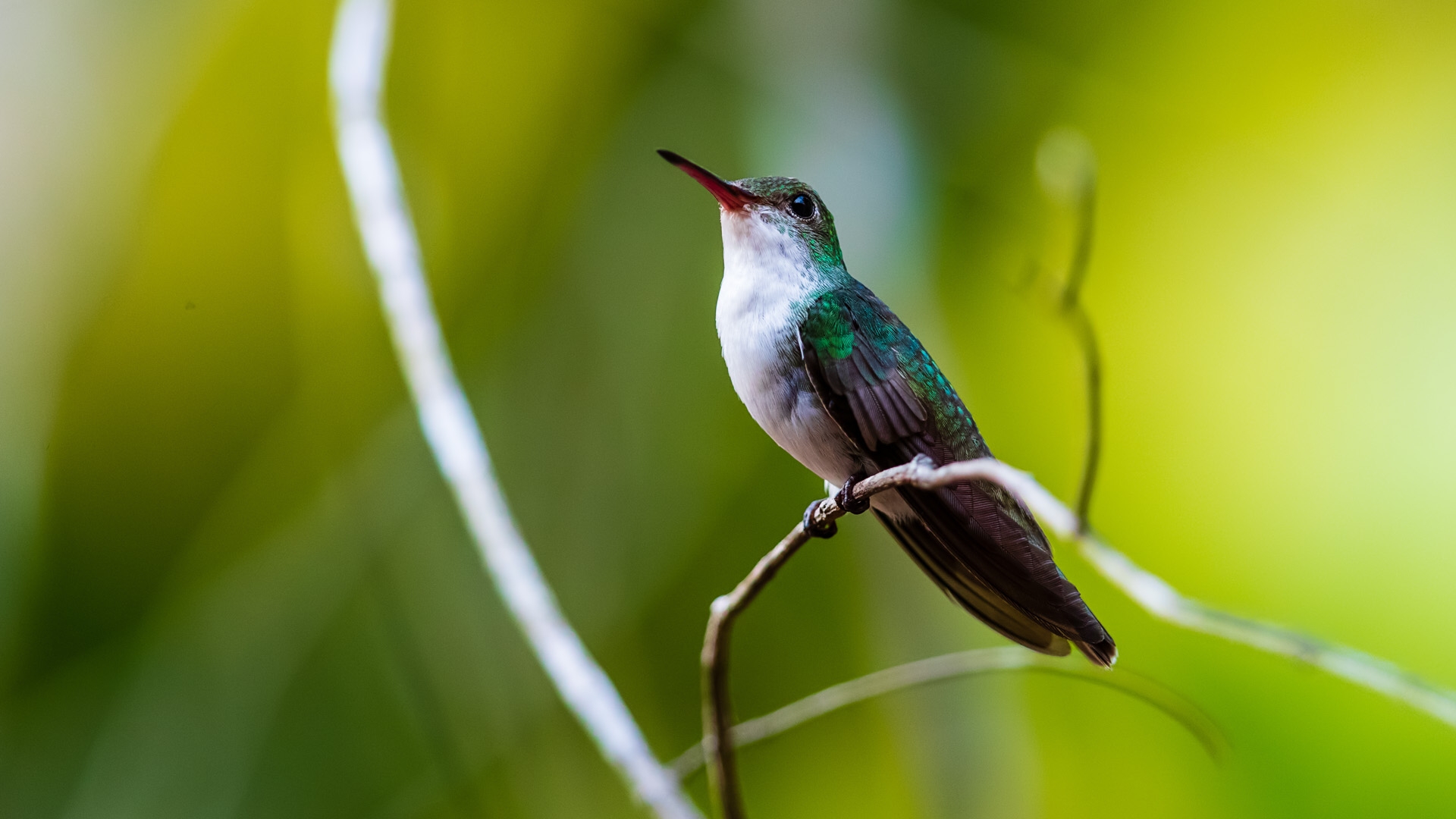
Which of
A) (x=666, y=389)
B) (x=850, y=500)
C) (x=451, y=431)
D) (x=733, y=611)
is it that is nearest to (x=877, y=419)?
(x=850, y=500)

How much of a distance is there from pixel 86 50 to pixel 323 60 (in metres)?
0.40

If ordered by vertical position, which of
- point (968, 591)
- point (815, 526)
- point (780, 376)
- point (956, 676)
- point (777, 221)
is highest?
point (777, 221)

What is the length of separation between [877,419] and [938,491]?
15cm

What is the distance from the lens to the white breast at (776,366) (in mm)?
937

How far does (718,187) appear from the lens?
3.30ft

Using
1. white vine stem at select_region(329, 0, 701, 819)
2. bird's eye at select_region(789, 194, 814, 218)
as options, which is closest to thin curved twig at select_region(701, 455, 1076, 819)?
white vine stem at select_region(329, 0, 701, 819)

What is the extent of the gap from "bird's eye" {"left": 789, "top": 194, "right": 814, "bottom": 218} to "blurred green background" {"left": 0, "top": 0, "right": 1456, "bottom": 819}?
0.24m

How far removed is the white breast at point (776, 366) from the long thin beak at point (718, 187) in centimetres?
2

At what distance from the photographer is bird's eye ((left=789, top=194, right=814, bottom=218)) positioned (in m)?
1.19

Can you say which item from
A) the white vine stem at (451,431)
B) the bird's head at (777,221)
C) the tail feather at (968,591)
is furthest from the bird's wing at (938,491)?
the white vine stem at (451,431)

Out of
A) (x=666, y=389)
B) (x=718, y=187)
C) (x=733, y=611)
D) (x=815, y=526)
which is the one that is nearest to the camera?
(x=733, y=611)

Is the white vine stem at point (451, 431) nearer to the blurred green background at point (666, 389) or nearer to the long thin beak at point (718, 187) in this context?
the long thin beak at point (718, 187)

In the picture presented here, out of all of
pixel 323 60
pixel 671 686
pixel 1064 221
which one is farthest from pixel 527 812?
pixel 323 60

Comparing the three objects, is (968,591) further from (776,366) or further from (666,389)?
(666,389)
